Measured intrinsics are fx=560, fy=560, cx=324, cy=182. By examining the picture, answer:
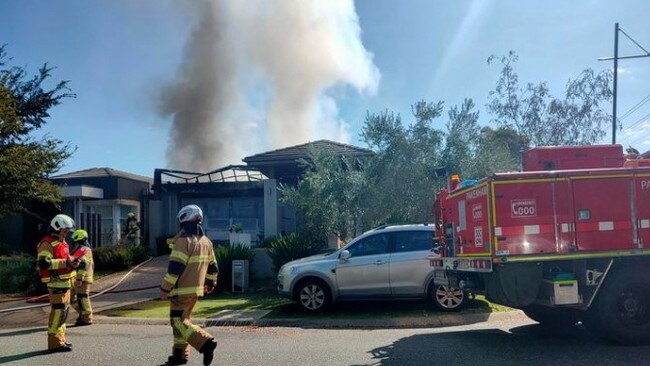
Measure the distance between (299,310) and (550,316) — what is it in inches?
176

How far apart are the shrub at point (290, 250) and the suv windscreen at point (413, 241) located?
4.09 meters

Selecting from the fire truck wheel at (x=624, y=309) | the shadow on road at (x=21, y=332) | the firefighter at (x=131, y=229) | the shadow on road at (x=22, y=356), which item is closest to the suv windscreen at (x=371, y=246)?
the fire truck wheel at (x=624, y=309)

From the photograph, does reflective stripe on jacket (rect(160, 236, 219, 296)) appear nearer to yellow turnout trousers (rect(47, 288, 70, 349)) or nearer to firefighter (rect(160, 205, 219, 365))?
firefighter (rect(160, 205, 219, 365))

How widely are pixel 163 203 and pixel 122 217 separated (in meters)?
1.83

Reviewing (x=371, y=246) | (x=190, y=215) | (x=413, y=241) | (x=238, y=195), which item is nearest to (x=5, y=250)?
(x=238, y=195)

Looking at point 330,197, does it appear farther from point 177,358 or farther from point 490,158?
point 177,358

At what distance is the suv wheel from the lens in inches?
401

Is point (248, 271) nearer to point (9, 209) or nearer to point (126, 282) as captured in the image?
point (126, 282)

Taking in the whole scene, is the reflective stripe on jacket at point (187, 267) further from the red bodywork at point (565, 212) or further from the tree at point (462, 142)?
the tree at point (462, 142)

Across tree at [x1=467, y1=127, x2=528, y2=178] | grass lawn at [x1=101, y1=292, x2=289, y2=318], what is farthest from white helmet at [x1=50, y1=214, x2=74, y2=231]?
tree at [x1=467, y1=127, x2=528, y2=178]

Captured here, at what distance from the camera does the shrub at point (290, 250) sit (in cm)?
1388

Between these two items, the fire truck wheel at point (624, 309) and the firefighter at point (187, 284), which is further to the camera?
the fire truck wheel at point (624, 309)

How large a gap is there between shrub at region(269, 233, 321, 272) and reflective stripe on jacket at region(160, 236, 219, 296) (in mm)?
7715

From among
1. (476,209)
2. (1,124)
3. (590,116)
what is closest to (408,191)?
(476,209)
